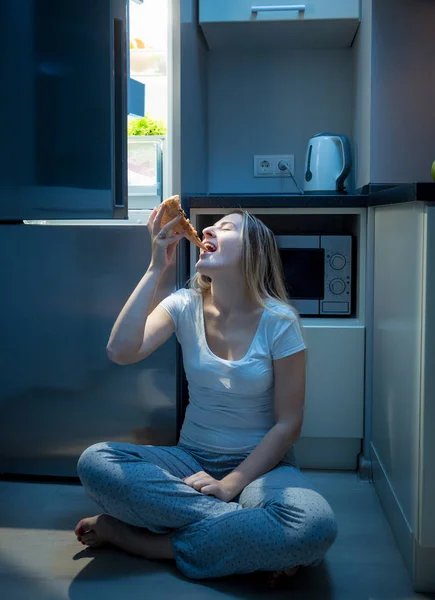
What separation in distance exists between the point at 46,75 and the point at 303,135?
1.11 metres

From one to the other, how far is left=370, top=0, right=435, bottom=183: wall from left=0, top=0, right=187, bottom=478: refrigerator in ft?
2.37

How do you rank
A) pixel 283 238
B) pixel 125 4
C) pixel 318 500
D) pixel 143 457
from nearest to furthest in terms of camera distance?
pixel 318 500 < pixel 143 457 < pixel 125 4 < pixel 283 238

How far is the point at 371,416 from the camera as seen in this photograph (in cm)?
207

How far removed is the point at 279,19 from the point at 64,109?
0.86 m

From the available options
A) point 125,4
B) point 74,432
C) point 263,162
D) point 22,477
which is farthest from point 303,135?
point 22,477

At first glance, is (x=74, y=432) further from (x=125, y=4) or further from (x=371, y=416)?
(x=125, y=4)

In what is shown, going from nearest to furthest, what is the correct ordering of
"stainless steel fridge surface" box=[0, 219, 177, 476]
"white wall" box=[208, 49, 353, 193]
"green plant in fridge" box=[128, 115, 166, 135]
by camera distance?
"stainless steel fridge surface" box=[0, 219, 177, 476] < "green plant in fridge" box=[128, 115, 166, 135] < "white wall" box=[208, 49, 353, 193]

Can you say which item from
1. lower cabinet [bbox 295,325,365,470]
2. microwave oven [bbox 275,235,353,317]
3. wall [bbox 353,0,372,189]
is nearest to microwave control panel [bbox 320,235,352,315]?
microwave oven [bbox 275,235,353,317]

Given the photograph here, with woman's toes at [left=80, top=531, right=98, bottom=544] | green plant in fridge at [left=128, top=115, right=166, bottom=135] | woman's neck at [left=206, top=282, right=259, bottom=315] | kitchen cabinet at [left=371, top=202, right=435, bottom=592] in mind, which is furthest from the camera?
green plant in fridge at [left=128, top=115, right=166, bottom=135]

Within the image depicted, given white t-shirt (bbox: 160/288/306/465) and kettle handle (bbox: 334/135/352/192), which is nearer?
white t-shirt (bbox: 160/288/306/465)

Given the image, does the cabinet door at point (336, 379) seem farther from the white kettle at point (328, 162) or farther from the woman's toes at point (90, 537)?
the woman's toes at point (90, 537)

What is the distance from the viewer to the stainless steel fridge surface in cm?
198

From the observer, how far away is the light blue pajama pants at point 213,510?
140cm

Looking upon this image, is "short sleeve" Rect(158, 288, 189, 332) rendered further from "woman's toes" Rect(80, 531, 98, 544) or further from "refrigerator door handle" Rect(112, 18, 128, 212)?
"woman's toes" Rect(80, 531, 98, 544)
